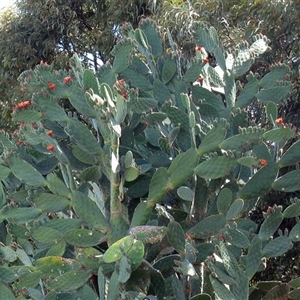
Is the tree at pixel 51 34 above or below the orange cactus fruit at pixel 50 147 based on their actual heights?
above

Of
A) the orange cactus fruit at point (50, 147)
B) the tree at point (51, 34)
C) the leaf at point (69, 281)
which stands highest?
the tree at point (51, 34)

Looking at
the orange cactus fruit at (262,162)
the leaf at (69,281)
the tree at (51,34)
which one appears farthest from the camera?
the tree at (51,34)

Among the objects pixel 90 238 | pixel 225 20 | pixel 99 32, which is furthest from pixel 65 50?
pixel 90 238

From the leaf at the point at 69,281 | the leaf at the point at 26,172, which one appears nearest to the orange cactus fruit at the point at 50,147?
the leaf at the point at 26,172

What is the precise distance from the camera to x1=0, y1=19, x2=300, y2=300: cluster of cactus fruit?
2785mm

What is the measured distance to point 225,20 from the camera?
5.93 meters

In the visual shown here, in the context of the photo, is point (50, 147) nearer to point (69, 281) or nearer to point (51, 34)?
point (69, 281)

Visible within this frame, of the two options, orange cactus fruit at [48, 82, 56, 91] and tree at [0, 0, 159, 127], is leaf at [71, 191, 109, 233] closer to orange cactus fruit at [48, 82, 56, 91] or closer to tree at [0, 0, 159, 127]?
orange cactus fruit at [48, 82, 56, 91]

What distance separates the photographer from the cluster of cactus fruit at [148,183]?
2785mm

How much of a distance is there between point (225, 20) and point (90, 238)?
3598 mm

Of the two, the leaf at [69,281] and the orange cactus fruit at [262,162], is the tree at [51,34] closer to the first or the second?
the orange cactus fruit at [262,162]

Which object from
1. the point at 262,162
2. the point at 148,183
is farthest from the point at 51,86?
the point at 262,162

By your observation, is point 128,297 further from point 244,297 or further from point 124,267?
point 244,297

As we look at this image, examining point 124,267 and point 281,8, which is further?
point 281,8
